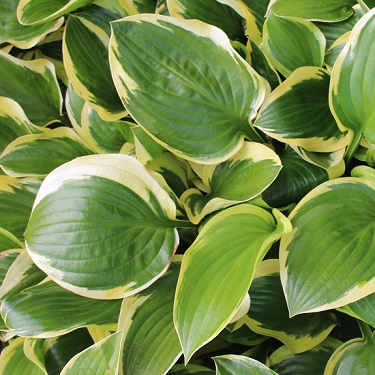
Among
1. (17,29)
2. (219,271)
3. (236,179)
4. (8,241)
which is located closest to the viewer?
(219,271)

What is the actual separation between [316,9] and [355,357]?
1.98 feet

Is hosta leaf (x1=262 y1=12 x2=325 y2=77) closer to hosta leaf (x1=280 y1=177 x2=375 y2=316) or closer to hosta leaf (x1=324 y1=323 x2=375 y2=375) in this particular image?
hosta leaf (x1=280 y1=177 x2=375 y2=316)

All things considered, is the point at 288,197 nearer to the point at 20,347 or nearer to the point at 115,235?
the point at 115,235

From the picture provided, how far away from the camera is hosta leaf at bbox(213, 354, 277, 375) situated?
727mm

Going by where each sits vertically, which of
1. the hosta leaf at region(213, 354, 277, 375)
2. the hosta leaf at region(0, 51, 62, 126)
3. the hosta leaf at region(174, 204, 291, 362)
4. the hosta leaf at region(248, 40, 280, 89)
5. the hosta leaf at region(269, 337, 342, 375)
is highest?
the hosta leaf at region(248, 40, 280, 89)

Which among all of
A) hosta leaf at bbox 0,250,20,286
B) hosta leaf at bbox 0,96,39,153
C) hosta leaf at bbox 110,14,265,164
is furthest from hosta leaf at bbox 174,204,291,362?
hosta leaf at bbox 0,96,39,153

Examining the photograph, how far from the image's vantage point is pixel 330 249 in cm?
71

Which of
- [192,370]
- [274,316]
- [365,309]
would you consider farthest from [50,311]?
[365,309]

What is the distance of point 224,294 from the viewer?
2.25 feet

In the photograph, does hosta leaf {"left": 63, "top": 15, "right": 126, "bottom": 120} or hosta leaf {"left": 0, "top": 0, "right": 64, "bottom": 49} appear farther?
hosta leaf {"left": 0, "top": 0, "right": 64, "bottom": 49}

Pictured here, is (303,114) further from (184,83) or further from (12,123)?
(12,123)

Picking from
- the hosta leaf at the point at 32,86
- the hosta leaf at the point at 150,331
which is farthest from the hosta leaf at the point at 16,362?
the hosta leaf at the point at 32,86

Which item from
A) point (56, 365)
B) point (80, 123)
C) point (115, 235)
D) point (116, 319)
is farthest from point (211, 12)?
point (56, 365)

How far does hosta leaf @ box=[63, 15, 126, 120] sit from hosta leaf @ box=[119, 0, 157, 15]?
7cm
